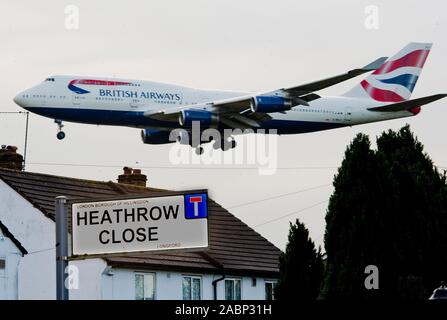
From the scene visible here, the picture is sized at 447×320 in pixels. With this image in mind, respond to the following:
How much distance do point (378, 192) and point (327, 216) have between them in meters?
1.45

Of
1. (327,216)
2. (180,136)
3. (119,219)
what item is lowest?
(119,219)

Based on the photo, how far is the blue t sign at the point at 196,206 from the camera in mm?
10664

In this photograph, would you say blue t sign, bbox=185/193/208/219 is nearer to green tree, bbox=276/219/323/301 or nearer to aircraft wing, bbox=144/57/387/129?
green tree, bbox=276/219/323/301

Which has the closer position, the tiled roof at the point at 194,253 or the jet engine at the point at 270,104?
the tiled roof at the point at 194,253

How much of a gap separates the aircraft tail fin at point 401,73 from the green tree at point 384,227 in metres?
43.1

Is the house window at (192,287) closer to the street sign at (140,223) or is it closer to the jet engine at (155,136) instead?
the jet engine at (155,136)

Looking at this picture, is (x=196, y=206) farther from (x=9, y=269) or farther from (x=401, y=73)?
(x=401, y=73)

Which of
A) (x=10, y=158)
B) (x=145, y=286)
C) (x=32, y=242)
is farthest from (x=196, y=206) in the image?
(x=10, y=158)

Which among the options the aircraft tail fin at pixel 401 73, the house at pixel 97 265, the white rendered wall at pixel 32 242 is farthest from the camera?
the aircraft tail fin at pixel 401 73

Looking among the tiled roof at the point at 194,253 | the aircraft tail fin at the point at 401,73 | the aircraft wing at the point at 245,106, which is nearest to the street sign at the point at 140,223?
the tiled roof at the point at 194,253

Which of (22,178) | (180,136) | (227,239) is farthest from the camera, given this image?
(180,136)
